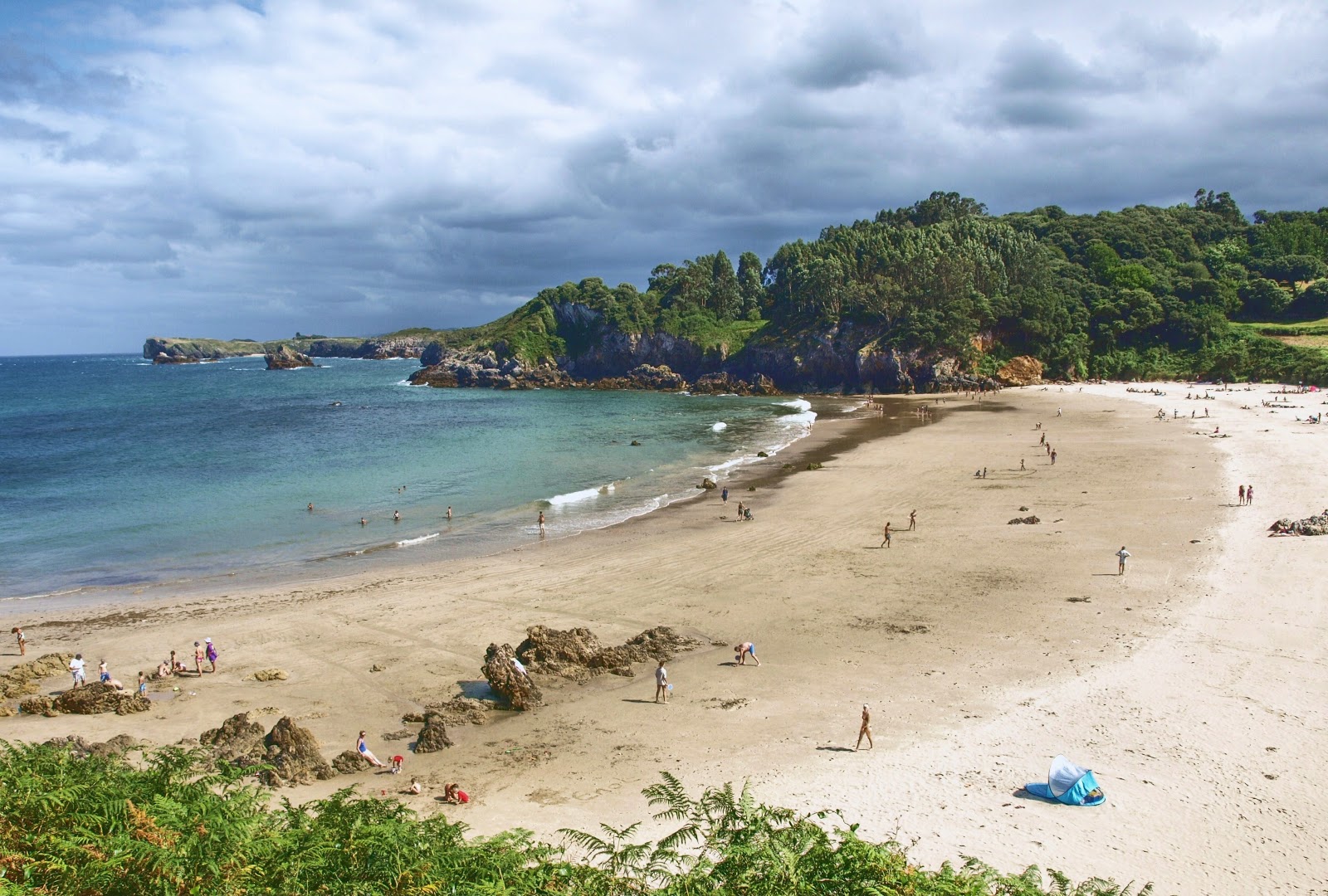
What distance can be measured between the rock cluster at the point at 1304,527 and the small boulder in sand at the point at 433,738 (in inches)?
1172

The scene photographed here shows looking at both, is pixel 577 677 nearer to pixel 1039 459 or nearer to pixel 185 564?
pixel 185 564

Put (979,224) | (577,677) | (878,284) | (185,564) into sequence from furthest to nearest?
1. (979,224)
2. (878,284)
3. (185,564)
4. (577,677)

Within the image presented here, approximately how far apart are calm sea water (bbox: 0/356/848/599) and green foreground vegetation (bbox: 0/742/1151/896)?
23.6 meters

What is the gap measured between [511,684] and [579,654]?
2.28 m

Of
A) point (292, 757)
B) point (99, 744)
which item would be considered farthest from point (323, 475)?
point (292, 757)

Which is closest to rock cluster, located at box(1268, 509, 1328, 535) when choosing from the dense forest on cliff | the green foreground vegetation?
the green foreground vegetation

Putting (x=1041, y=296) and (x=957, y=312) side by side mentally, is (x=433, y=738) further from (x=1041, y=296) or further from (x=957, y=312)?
(x=1041, y=296)

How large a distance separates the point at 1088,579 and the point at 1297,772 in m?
11.6

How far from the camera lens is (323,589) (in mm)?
28938

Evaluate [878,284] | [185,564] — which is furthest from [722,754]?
[878,284]

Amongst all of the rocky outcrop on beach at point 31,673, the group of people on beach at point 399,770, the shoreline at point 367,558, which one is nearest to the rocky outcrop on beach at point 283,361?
the shoreline at point 367,558

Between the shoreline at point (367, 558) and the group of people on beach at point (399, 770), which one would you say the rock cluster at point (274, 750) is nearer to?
the group of people on beach at point (399, 770)

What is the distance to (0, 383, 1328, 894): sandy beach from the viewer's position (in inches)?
536

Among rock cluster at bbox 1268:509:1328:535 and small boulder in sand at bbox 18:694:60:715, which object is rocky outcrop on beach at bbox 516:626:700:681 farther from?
rock cluster at bbox 1268:509:1328:535
